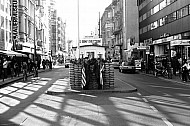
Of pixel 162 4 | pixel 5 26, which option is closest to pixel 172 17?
pixel 162 4

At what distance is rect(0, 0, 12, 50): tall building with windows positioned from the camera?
38.2 meters

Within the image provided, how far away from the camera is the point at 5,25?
1578 inches

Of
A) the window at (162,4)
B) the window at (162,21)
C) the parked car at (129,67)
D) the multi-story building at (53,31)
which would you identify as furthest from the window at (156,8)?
the multi-story building at (53,31)

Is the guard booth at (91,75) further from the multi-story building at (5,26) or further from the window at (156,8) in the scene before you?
the window at (156,8)

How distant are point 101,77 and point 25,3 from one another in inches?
1658

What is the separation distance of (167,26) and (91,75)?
26043mm

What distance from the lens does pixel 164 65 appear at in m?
30.1

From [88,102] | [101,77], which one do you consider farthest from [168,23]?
[88,102]

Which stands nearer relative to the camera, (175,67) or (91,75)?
(91,75)

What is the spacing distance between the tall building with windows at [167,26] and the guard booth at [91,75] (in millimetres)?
12919

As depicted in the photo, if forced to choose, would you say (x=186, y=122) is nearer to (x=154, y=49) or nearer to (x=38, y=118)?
(x=38, y=118)

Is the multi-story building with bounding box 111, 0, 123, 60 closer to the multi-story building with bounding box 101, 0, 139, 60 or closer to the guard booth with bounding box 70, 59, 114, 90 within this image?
the multi-story building with bounding box 101, 0, 139, 60

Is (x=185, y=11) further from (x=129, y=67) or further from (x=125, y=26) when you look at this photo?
(x=125, y=26)

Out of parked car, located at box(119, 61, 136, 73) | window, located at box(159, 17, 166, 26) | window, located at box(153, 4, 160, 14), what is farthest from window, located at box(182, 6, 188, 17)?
window, located at box(153, 4, 160, 14)
